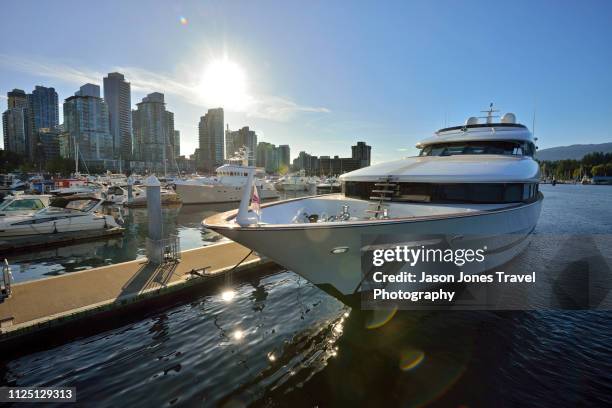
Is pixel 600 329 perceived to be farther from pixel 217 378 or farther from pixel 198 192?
pixel 198 192

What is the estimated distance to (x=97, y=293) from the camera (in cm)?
870

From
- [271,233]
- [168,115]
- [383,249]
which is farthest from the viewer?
[168,115]

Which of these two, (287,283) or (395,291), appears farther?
(287,283)

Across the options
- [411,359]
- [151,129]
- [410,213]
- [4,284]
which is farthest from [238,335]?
[151,129]

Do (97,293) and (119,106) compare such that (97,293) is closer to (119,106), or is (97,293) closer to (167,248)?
(167,248)

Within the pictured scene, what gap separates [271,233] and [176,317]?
15.4ft

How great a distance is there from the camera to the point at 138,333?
25.3 feet

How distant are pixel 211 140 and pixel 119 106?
8427 cm

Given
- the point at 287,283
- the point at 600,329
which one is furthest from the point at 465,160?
the point at 287,283

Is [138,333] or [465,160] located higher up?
[465,160]

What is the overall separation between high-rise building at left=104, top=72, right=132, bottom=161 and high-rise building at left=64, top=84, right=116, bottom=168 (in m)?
23.2

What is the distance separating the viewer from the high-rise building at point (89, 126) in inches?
5089

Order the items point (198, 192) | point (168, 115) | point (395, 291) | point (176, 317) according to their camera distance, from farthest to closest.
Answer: point (168, 115)
point (198, 192)
point (176, 317)
point (395, 291)

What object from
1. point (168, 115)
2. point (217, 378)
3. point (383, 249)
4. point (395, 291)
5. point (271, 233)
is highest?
point (168, 115)
